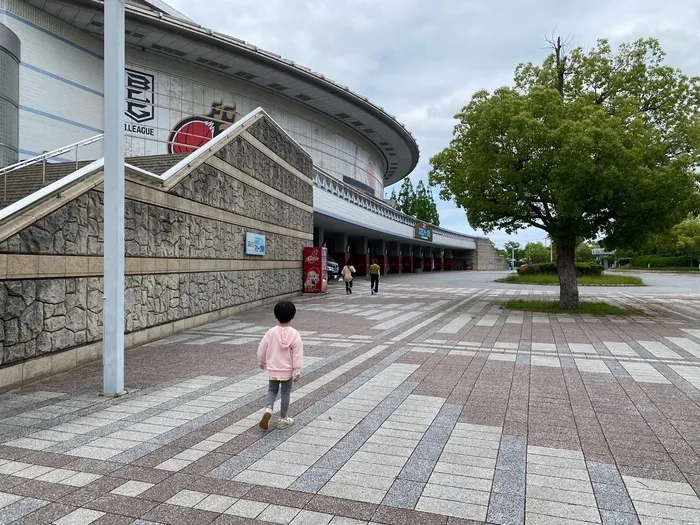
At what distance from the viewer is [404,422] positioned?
5141 millimetres

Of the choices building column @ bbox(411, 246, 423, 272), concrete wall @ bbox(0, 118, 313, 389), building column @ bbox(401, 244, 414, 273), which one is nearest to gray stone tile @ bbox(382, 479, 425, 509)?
concrete wall @ bbox(0, 118, 313, 389)

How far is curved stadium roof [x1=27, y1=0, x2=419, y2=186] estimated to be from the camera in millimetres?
22750

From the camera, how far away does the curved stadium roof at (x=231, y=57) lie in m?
22.8

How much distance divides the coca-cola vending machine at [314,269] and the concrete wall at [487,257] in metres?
65.6

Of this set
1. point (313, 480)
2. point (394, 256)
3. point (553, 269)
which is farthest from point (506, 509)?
point (394, 256)

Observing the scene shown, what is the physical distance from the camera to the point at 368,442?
4.56 meters

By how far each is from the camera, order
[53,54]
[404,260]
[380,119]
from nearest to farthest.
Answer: [53,54]
[380,119]
[404,260]

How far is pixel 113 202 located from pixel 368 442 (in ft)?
13.3

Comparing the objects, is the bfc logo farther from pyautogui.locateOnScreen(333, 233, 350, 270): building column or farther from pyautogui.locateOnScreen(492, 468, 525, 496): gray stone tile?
pyautogui.locateOnScreen(492, 468, 525, 496): gray stone tile

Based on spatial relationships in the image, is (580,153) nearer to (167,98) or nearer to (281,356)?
(281,356)

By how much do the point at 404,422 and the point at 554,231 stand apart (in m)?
12.4

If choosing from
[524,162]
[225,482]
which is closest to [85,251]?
[225,482]

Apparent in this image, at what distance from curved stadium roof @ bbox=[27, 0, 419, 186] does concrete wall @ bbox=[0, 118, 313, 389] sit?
33.3 feet

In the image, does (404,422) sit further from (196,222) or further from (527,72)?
(527,72)
